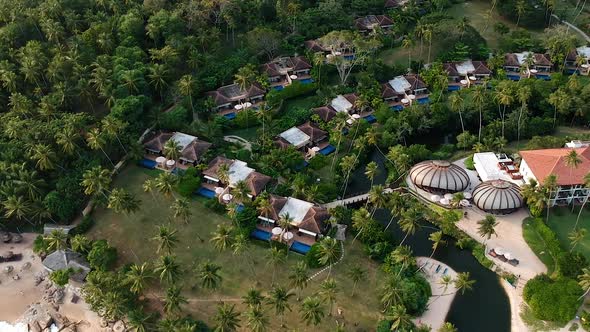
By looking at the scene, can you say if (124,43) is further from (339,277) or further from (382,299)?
(382,299)

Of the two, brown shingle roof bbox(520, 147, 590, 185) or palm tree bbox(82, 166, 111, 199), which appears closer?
palm tree bbox(82, 166, 111, 199)

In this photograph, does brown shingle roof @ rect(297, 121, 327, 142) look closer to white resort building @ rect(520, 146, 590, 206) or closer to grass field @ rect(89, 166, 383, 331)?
grass field @ rect(89, 166, 383, 331)

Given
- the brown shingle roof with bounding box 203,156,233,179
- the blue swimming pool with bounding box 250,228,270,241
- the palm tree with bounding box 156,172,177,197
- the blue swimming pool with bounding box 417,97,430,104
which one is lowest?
the blue swimming pool with bounding box 250,228,270,241

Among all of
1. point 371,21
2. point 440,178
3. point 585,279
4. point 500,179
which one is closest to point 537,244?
point 585,279

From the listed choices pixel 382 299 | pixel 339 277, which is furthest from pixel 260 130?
pixel 382 299

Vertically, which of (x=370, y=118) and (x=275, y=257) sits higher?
(x=275, y=257)

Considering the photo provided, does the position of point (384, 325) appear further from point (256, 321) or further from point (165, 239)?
point (165, 239)

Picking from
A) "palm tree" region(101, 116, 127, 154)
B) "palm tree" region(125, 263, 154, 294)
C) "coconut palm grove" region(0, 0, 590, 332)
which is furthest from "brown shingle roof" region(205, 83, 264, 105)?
"palm tree" region(125, 263, 154, 294)
